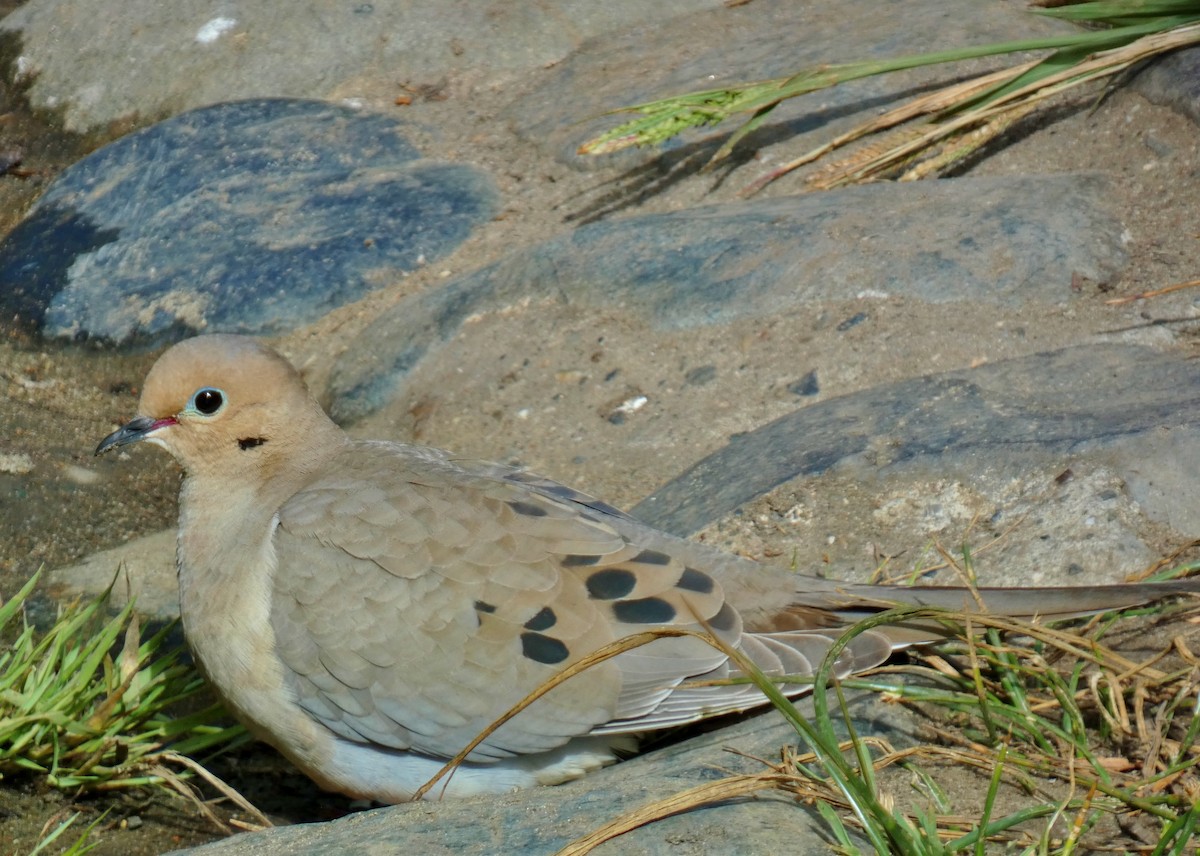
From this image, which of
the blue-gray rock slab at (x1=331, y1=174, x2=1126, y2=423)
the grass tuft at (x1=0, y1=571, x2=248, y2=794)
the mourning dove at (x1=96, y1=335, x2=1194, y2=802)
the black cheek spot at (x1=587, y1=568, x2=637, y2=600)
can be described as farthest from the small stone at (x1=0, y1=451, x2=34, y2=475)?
the black cheek spot at (x1=587, y1=568, x2=637, y2=600)

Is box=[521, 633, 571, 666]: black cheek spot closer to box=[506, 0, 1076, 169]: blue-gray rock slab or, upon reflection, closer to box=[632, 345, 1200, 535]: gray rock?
box=[632, 345, 1200, 535]: gray rock

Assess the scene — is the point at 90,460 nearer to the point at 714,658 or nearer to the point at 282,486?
the point at 282,486

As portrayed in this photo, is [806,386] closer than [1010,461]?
No

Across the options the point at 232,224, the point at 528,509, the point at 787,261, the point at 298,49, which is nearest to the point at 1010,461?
the point at 528,509

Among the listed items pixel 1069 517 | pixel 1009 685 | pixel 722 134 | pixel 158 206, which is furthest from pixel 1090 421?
pixel 158 206

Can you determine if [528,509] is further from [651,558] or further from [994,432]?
[994,432]

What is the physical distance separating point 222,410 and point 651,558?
129 cm

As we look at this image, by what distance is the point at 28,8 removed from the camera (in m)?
7.40

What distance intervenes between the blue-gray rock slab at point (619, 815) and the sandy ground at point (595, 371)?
82cm

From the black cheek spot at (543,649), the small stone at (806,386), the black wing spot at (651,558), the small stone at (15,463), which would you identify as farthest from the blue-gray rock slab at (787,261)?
the black cheek spot at (543,649)

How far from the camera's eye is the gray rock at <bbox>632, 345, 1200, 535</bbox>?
330 centimetres

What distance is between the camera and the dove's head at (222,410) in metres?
3.68

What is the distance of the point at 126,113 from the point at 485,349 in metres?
2.93

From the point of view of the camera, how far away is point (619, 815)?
2436mm
